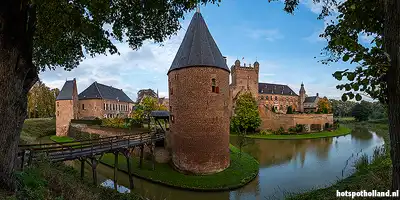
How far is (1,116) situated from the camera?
13.1 ft

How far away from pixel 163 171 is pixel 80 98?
3325cm

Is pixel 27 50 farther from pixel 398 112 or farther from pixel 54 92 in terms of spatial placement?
pixel 54 92

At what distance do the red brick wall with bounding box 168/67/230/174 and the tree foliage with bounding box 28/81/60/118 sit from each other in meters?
41.4

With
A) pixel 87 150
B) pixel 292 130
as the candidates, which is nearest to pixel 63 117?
pixel 87 150

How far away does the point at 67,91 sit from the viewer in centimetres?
3781

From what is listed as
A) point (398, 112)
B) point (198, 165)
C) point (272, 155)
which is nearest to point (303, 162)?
point (272, 155)

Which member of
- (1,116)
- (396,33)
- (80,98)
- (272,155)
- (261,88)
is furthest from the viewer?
(261,88)

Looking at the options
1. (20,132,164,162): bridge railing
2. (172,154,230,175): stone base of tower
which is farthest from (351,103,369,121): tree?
(20,132,164,162): bridge railing

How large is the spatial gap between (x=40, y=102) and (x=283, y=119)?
4771cm

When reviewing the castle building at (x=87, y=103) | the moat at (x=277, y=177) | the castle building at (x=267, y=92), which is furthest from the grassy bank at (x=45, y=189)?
the castle building at (x=267, y=92)

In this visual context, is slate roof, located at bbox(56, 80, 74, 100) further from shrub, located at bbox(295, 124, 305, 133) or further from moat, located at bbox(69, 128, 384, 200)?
shrub, located at bbox(295, 124, 305, 133)

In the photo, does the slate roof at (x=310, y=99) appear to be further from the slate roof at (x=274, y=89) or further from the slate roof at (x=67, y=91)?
the slate roof at (x=67, y=91)

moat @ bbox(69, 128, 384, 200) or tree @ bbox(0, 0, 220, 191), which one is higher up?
tree @ bbox(0, 0, 220, 191)

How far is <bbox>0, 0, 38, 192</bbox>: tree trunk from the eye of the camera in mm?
3881
